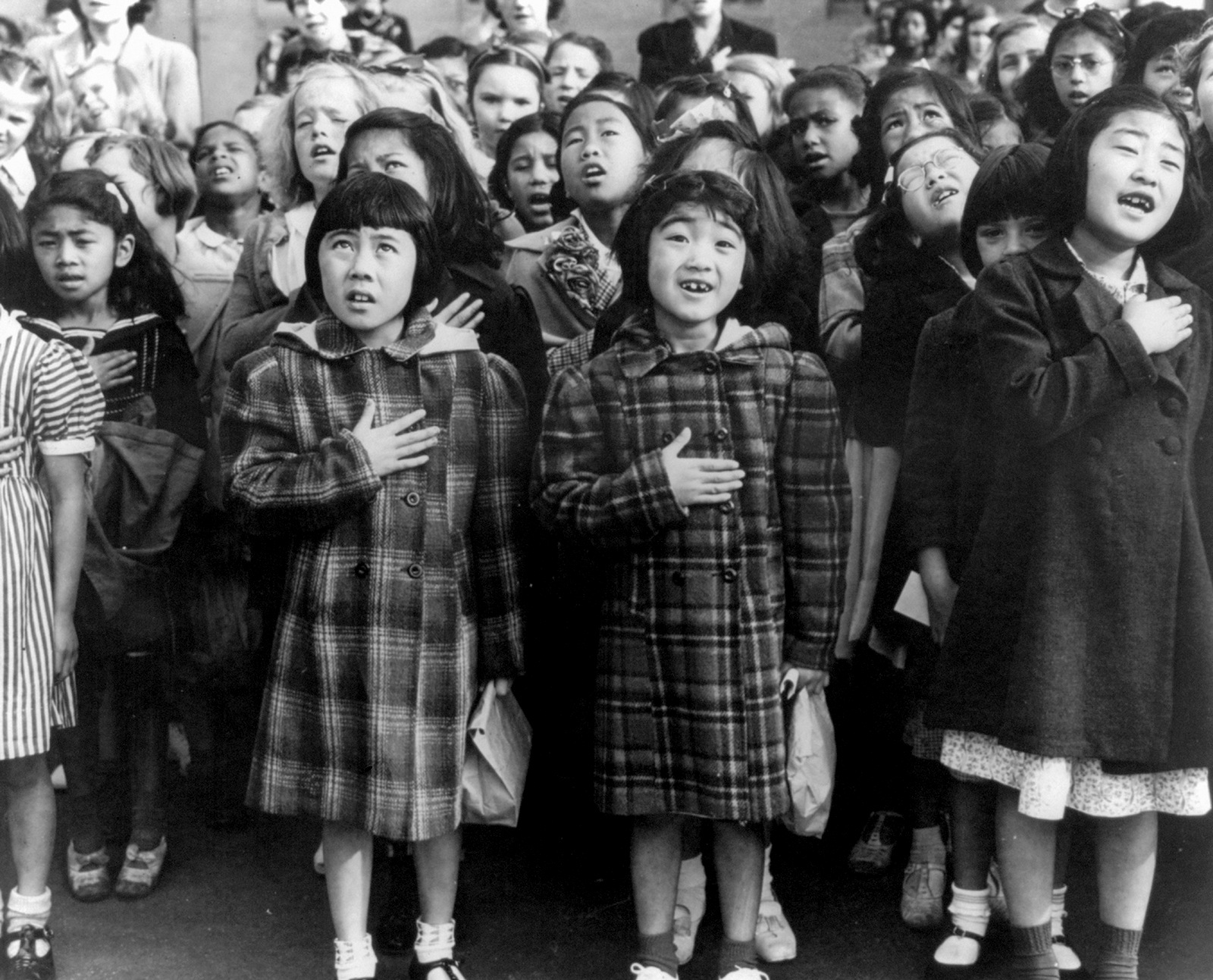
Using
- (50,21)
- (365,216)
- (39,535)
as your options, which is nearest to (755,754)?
(365,216)

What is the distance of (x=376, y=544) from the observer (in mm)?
3117

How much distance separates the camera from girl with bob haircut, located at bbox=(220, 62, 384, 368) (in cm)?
399

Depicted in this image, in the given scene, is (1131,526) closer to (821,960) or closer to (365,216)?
(821,960)

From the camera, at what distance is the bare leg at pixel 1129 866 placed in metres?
3.01

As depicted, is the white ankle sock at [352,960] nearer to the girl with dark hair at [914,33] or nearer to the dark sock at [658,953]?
the dark sock at [658,953]

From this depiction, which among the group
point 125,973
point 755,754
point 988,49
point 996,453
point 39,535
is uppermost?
point 988,49

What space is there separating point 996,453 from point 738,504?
1.81ft

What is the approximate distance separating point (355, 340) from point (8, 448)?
0.82 meters

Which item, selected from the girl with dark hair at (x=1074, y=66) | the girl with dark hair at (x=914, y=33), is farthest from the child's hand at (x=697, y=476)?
the girl with dark hair at (x=914, y=33)

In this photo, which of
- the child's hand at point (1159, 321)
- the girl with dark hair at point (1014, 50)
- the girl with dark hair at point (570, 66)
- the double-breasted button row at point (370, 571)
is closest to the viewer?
the child's hand at point (1159, 321)

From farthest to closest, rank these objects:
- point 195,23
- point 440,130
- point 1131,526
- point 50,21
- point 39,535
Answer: point 195,23 → point 50,21 → point 440,130 → point 39,535 → point 1131,526

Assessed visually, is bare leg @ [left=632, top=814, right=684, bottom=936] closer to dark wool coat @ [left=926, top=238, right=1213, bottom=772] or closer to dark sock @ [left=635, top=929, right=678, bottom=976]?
dark sock @ [left=635, top=929, right=678, bottom=976]

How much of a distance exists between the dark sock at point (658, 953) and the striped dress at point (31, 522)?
1390mm

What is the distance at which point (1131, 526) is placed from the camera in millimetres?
2900
